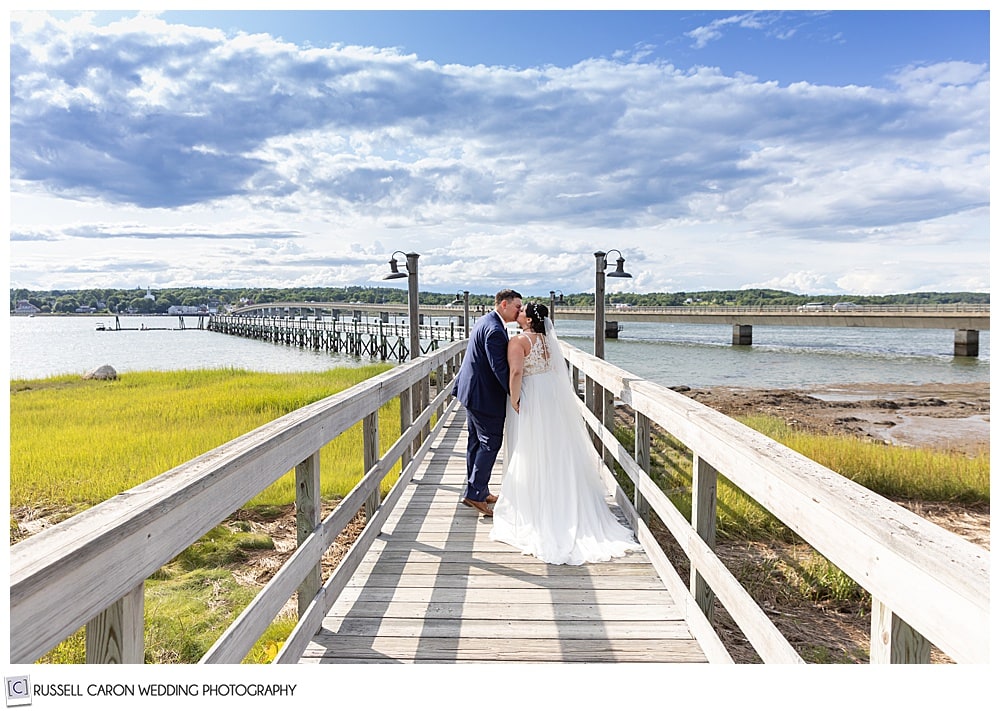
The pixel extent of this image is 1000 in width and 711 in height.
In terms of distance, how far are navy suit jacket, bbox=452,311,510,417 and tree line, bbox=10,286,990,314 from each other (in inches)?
907

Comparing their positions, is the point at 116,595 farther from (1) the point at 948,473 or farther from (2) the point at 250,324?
(2) the point at 250,324

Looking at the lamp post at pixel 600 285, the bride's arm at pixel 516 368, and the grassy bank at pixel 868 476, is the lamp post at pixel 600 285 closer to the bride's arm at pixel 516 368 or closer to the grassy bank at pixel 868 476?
the grassy bank at pixel 868 476

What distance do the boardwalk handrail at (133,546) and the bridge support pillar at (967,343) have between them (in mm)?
55610

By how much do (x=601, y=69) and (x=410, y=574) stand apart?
4311 mm

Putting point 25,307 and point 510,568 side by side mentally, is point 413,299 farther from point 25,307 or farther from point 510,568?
point 25,307

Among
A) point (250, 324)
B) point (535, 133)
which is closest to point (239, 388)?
point (535, 133)

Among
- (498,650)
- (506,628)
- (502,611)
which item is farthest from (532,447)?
(498,650)

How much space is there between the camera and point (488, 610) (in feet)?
10.5

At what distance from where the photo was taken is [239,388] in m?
20.6

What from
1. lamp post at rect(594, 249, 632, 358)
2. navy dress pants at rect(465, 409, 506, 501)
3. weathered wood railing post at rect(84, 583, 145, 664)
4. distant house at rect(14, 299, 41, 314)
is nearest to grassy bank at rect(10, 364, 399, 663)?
navy dress pants at rect(465, 409, 506, 501)

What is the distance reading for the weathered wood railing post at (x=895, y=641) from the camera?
134 centimetres

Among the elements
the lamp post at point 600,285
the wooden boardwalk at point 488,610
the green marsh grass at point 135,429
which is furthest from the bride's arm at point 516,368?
the lamp post at point 600,285

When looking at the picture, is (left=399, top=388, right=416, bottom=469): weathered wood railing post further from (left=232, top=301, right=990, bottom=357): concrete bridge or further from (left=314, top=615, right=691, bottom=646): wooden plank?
(left=232, top=301, right=990, bottom=357): concrete bridge

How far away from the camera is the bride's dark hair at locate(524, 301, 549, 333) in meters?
4.66
